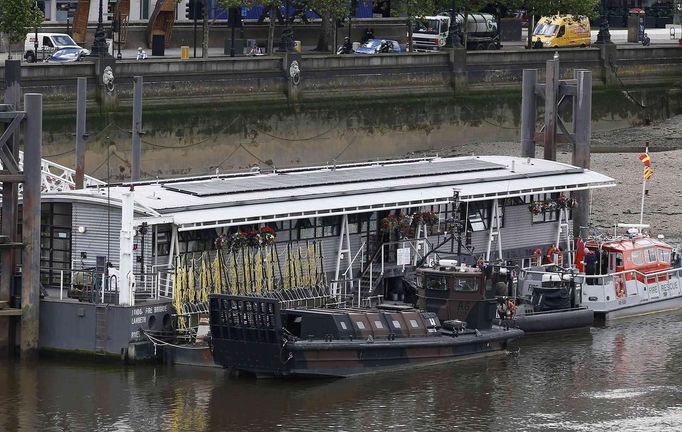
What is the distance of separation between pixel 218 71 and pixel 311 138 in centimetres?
564

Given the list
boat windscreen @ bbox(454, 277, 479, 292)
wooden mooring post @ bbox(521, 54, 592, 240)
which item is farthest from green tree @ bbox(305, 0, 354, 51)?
boat windscreen @ bbox(454, 277, 479, 292)

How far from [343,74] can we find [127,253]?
121 ft

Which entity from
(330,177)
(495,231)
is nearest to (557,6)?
(495,231)

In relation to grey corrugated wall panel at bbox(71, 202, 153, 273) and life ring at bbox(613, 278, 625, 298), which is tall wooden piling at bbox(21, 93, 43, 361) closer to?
grey corrugated wall panel at bbox(71, 202, 153, 273)

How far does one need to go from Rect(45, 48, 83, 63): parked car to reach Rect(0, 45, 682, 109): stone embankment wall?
15.4 feet

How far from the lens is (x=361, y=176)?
55.7 metres

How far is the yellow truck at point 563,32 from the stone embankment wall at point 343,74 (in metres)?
6.08

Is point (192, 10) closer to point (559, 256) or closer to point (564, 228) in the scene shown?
point (564, 228)

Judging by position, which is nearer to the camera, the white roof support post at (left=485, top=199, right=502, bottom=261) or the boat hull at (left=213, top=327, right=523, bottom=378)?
the boat hull at (left=213, top=327, right=523, bottom=378)

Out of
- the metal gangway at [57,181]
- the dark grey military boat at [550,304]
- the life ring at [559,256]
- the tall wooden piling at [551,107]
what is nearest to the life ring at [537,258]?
the life ring at [559,256]

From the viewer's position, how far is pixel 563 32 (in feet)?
335

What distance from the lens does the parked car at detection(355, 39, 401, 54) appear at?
9394cm

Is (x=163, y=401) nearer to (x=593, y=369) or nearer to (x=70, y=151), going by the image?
(x=593, y=369)

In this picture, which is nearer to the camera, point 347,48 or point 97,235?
point 97,235
